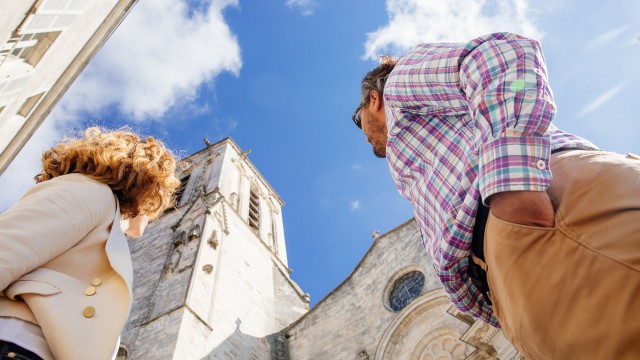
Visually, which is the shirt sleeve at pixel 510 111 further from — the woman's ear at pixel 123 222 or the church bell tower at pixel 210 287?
the church bell tower at pixel 210 287

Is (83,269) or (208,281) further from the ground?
(208,281)

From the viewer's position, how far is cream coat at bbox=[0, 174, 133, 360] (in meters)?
1.35

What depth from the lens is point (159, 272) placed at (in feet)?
37.3

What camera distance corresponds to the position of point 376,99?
2.34 m

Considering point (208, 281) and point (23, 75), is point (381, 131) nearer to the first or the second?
point (23, 75)

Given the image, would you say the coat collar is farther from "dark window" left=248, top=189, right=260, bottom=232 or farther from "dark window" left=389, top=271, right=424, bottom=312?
"dark window" left=248, top=189, right=260, bottom=232

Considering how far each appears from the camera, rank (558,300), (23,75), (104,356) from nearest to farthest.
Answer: (558,300), (104,356), (23,75)

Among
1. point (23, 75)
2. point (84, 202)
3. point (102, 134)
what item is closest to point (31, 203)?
point (84, 202)

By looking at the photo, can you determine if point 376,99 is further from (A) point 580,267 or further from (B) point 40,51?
(B) point 40,51

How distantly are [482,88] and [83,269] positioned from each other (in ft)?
4.88

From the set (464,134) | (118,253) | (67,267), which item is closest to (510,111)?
(464,134)

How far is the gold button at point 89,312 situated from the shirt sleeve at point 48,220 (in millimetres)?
194

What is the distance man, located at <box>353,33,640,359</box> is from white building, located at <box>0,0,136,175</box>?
5615mm

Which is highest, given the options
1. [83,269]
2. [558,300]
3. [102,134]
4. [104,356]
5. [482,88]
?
[102,134]
